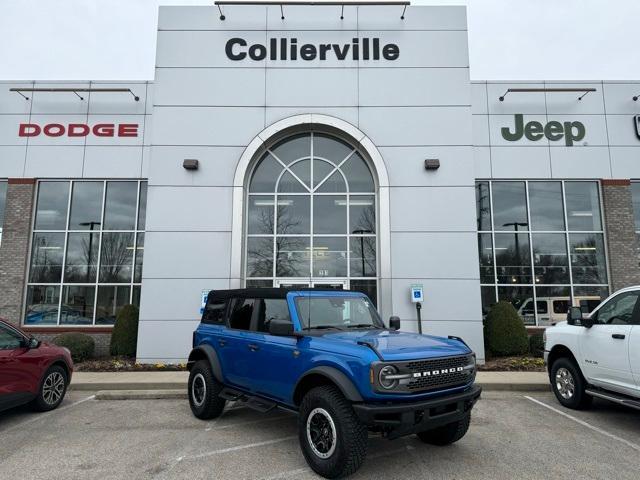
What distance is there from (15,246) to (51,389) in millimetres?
8307

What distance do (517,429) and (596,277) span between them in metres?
9.39

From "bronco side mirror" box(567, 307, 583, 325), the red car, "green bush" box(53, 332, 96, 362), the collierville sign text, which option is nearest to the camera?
the red car

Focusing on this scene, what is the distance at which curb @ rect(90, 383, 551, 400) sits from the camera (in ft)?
26.5

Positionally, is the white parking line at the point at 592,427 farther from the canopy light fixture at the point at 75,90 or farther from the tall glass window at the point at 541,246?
the canopy light fixture at the point at 75,90

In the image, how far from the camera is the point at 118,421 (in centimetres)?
653

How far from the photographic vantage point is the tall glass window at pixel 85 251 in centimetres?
1297

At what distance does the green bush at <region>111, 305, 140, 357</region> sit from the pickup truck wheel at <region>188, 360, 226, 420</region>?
18.8 ft

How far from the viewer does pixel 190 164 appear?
36.6ft

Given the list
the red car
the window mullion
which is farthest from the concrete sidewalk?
the window mullion

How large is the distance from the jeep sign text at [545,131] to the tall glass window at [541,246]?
1411 mm

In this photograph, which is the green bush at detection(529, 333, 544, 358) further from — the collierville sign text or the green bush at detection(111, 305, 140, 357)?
the green bush at detection(111, 305, 140, 357)

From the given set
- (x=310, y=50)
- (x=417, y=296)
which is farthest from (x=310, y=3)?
(x=417, y=296)

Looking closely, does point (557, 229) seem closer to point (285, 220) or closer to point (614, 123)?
point (614, 123)

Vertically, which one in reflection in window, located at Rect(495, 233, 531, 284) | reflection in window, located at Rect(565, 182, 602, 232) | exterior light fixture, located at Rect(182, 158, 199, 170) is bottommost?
reflection in window, located at Rect(495, 233, 531, 284)
